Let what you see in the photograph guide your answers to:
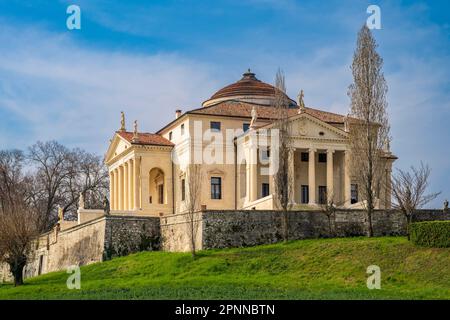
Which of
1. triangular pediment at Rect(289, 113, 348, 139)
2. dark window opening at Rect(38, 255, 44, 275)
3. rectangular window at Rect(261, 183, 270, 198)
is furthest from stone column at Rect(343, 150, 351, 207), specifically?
dark window opening at Rect(38, 255, 44, 275)

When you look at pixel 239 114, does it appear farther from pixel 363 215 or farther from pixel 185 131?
pixel 363 215

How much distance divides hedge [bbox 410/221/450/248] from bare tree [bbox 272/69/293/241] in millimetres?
9308

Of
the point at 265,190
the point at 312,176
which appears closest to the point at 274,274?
the point at 265,190

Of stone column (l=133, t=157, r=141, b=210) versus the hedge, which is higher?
stone column (l=133, t=157, r=141, b=210)

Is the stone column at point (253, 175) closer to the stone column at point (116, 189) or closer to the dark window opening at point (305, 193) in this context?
the dark window opening at point (305, 193)

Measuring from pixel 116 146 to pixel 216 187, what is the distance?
1345 centimetres

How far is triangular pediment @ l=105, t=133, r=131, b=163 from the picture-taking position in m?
70.2

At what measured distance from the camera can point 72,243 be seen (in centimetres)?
6241

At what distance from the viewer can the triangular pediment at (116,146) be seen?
70250mm

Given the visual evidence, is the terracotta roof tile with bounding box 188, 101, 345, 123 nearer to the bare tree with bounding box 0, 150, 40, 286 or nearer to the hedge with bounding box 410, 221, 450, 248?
the bare tree with bounding box 0, 150, 40, 286

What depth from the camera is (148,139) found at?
68.9 meters
